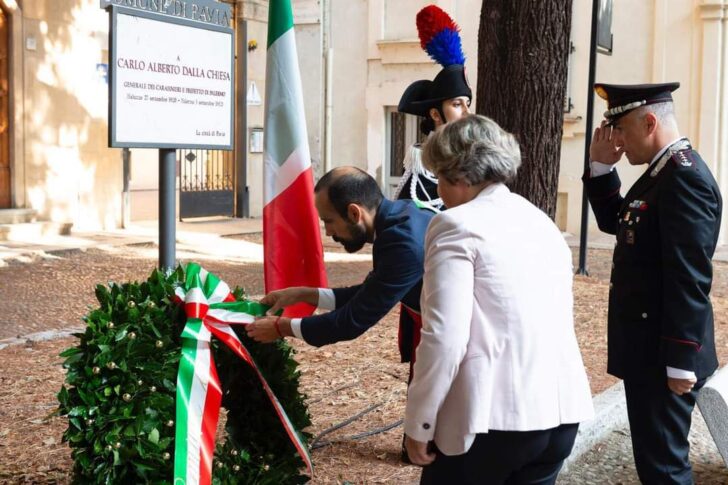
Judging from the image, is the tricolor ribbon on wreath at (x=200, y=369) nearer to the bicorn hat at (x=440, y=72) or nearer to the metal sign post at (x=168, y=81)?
the metal sign post at (x=168, y=81)

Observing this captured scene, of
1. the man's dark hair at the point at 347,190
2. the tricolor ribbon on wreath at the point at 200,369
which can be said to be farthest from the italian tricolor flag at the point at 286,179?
the man's dark hair at the point at 347,190

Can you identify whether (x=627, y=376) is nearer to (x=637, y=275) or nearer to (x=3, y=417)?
(x=637, y=275)

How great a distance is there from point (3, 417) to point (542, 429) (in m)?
3.59

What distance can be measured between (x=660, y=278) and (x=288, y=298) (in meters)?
1.32

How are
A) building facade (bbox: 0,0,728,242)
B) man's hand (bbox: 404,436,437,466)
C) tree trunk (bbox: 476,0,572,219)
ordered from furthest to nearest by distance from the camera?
building facade (bbox: 0,0,728,242) < tree trunk (bbox: 476,0,572,219) < man's hand (bbox: 404,436,437,466)

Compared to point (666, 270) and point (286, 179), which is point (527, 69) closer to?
point (286, 179)

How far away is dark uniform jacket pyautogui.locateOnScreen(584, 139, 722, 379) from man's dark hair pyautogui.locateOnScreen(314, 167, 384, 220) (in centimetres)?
95

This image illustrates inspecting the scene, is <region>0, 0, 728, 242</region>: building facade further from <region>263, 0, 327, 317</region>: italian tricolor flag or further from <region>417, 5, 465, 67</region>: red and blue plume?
<region>263, 0, 327, 317</region>: italian tricolor flag

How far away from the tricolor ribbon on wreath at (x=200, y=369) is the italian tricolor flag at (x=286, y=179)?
0.90m

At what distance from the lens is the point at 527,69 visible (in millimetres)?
7230

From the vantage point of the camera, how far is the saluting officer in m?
3.29

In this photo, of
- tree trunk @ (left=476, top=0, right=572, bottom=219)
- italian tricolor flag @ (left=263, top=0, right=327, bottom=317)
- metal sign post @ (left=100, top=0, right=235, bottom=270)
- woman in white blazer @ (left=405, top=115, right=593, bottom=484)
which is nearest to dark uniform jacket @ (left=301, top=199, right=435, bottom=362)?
woman in white blazer @ (left=405, top=115, right=593, bottom=484)

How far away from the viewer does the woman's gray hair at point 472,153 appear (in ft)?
8.58

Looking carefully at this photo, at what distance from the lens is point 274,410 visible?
373 centimetres
